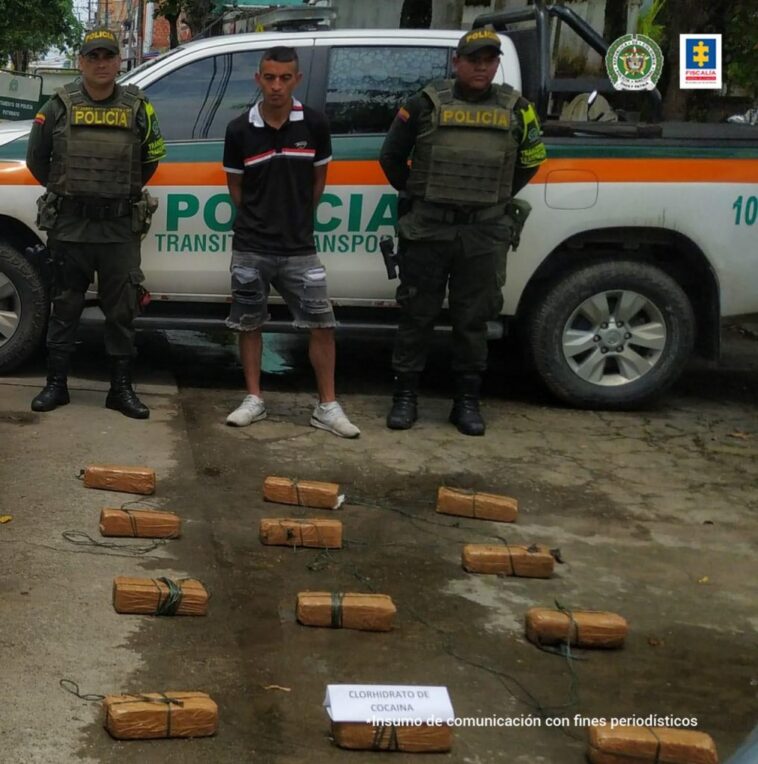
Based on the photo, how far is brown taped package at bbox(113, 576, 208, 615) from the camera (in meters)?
4.10

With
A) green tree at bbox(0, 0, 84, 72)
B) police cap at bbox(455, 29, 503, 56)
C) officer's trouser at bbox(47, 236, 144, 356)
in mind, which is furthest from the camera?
green tree at bbox(0, 0, 84, 72)

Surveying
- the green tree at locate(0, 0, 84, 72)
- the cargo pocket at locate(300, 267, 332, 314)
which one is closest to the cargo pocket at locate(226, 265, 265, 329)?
the cargo pocket at locate(300, 267, 332, 314)

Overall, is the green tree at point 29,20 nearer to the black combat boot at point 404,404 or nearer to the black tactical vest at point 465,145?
the black combat boot at point 404,404

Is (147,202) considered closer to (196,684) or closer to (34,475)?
(34,475)

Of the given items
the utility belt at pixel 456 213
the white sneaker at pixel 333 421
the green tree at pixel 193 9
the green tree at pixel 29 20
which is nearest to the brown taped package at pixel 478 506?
the white sneaker at pixel 333 421

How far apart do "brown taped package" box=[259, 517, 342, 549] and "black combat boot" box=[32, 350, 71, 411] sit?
209 cm

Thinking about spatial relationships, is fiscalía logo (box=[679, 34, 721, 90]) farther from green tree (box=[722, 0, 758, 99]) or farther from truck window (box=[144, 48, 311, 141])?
truck window (box=[144, 48, 311, 141])

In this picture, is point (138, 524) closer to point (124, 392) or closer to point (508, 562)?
point (508, 562)

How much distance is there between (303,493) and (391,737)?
6.63 feet

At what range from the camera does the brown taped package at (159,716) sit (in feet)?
10.9

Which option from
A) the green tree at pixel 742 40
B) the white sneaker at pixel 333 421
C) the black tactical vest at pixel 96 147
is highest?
the green tree at pixel 742 40

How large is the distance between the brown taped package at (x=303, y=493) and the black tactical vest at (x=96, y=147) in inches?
70.9

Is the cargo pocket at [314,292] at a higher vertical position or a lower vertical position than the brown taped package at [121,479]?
higher

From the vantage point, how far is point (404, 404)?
6695 mm
